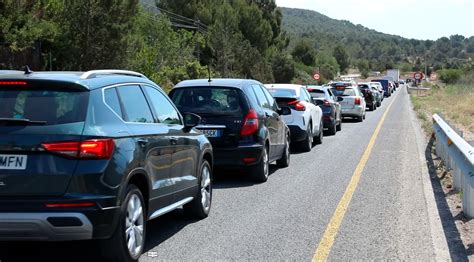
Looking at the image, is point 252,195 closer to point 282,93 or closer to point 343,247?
point 343,247

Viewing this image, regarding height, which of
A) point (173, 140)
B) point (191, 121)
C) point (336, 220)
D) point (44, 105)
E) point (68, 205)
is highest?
point (44, 105)

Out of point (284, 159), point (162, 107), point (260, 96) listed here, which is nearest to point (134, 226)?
point (162, 107)

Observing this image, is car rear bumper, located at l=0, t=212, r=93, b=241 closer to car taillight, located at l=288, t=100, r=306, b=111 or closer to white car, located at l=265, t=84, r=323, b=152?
white car, located at l=265, t=84, r=323, b=152

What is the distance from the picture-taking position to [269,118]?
11.8 metres

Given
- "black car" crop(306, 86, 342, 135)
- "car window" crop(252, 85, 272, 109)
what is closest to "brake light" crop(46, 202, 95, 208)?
"car window" crop(252, 85, 272, 109)

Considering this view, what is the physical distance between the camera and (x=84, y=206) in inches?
210

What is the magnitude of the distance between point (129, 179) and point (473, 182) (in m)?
3.88

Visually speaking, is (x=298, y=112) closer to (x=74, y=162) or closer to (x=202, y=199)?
(x=202, y=199)

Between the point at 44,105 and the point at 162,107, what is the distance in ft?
6.43

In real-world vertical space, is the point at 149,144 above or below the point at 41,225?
above

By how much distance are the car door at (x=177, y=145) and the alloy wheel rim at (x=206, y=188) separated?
400mm

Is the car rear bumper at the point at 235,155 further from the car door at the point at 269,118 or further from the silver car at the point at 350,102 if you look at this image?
the silver car at the point at 350,102

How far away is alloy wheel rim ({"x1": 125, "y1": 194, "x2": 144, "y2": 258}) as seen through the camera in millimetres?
5918

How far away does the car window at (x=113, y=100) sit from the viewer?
19.4ft
